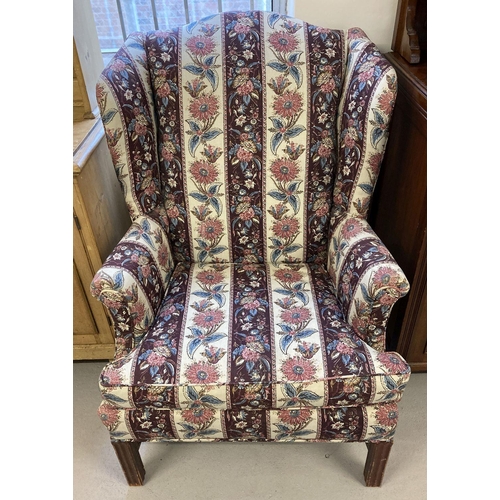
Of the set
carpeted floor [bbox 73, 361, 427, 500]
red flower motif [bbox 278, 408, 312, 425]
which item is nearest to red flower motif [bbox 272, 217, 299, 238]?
red flower motif [bbox 278, 408, 312, 425]

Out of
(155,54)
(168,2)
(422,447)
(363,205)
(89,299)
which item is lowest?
(422,447)

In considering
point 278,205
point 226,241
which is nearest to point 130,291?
point 226,241

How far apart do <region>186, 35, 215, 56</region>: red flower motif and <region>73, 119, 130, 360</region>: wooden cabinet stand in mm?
387

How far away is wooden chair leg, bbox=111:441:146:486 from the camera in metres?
1.17

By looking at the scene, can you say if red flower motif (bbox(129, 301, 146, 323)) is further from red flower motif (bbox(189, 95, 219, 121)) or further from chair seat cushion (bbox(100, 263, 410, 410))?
red flower motif (bbox(189, 95, 219, 121))

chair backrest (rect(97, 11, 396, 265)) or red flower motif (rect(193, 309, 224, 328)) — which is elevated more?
chair backrest (rect(97, 11, 396, 265))

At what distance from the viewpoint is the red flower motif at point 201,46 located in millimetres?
1264

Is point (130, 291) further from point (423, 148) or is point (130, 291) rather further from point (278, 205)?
point (423, 148)

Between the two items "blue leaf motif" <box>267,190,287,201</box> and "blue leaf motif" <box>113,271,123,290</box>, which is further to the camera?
"blue leaf motif" <box>267,190,287,201</box>

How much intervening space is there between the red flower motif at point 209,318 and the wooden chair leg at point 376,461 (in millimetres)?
494

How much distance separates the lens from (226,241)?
139 centimetres

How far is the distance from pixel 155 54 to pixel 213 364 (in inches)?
33.0

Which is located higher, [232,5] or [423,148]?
[232,5]
